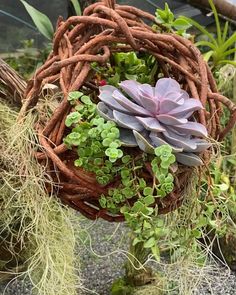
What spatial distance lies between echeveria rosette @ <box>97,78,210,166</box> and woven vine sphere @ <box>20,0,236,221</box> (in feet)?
0.10

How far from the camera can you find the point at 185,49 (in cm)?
67

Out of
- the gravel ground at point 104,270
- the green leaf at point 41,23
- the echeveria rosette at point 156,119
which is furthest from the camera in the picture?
the gravel ground at point 104,270

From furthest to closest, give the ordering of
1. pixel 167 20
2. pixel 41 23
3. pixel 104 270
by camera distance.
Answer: pixel 104 270 < pixel 41 23 < pixel 167 20

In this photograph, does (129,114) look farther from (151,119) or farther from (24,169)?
(24,169)

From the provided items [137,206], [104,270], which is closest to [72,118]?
[137,206]

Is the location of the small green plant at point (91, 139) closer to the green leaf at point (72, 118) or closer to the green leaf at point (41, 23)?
the green leaf at point (72, 118)

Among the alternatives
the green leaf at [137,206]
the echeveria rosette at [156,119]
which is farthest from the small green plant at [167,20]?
the green leaf at [137,206]

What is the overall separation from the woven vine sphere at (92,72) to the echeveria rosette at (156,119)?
0.03 m

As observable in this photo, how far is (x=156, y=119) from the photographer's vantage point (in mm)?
608

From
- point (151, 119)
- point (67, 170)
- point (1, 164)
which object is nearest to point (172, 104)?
point (151, 119)

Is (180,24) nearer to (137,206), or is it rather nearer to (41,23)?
(137,206)

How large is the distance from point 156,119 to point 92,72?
14 cm

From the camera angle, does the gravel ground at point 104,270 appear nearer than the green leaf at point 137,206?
No

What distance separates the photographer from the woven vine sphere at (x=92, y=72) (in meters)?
0.64
